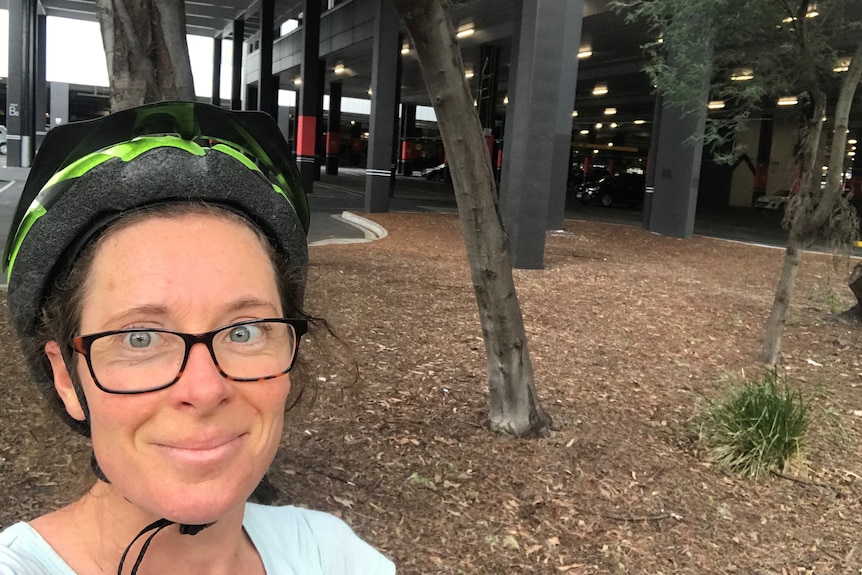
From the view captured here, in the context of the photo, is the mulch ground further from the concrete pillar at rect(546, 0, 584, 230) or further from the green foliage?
the concrete pillar at rect(546, 0, 584, 230)

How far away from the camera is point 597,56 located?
25.9 metres

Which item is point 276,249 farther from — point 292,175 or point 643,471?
point 643,471

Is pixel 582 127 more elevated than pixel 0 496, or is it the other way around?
pixel 582 127

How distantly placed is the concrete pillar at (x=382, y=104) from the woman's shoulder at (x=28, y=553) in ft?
56.5

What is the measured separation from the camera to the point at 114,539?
3.73 ft

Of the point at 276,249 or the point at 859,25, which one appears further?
the point at 859,25

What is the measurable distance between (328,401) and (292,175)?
3.45m

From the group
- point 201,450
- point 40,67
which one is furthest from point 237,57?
point 201,450

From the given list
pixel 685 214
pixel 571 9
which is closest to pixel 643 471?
pixel 571 9

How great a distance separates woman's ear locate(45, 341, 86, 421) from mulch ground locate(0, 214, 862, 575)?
223 mm

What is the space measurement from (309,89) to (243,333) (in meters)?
24.0

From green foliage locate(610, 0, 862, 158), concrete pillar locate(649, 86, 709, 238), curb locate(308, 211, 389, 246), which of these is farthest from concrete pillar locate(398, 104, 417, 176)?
green foliage locate(610, 0, 862, 158)

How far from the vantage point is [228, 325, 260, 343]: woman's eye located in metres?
1.12

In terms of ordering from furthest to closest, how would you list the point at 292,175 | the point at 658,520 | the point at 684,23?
the point at 684,23 → the point at 658,520 → the point at 292,175
